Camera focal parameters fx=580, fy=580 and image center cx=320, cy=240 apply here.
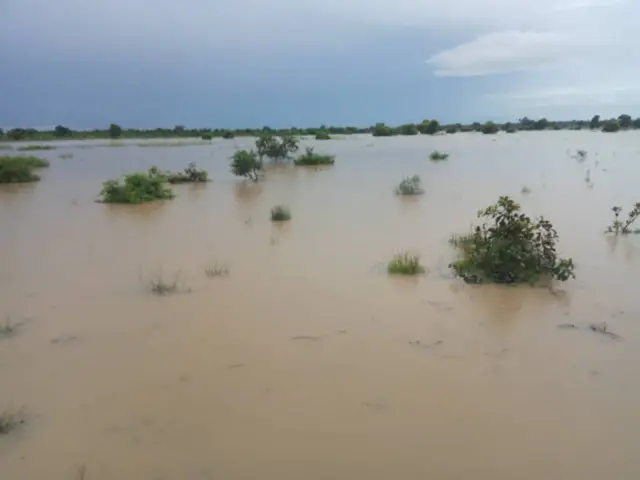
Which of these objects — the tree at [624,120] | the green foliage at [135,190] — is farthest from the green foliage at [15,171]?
the tree at [624,120]

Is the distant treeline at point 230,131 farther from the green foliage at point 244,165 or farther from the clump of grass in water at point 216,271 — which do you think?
the clump of grass in water at point 216,271

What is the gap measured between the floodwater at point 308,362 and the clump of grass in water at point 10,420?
0.23ft

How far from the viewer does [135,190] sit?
14.6m

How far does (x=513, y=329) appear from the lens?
550 centimetres

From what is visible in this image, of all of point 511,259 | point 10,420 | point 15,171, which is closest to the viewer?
point 10,420

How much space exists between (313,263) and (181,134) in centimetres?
5994

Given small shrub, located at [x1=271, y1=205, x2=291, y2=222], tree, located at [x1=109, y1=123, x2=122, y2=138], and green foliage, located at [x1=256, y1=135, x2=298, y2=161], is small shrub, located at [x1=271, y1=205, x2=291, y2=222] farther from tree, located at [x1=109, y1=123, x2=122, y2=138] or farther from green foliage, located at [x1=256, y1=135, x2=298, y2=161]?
tree, located at [x1=109, y1=123, x2=122, y2=138]

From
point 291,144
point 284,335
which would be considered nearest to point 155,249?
point 284,335

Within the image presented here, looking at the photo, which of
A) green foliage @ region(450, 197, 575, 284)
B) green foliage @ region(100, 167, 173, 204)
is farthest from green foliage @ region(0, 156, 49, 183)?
green foliage @ region(450, 197, 575, 284)

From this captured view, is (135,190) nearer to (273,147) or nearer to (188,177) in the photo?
(188,177)

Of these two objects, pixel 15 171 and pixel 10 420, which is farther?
pixel 15 171

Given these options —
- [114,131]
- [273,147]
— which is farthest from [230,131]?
[273,147]

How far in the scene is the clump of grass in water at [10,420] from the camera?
12.1ft

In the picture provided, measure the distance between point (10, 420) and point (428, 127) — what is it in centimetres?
6205
